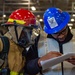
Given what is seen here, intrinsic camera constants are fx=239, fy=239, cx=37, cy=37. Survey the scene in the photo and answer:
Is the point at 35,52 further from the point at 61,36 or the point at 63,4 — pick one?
the point at 63,4

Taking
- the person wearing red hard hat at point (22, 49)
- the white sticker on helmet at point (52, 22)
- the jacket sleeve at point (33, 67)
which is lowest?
the jacket sleeve at point (33, 67)

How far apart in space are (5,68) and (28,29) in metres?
0.53

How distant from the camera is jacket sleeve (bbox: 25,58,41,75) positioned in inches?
84.2

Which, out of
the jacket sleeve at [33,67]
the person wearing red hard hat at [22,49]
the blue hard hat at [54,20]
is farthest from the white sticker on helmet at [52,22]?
the jacket sleeve at [33,67]

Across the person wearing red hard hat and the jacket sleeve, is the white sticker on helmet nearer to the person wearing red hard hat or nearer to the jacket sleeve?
the person wearing red hard hat

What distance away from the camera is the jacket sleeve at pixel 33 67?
7.01 ft

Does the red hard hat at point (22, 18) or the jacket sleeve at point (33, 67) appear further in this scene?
the red hard hat at point (22, 18)

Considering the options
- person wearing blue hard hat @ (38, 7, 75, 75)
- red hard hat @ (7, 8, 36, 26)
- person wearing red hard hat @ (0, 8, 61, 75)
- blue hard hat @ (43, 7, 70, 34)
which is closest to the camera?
person wearing red hard hat @ (0, 8, 61, 75)

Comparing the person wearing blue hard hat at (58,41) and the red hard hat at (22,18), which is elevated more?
the red hard hat at (22,18)

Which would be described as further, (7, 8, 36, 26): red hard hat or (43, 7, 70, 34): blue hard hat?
(7, 8, 36, 26): red hard hat

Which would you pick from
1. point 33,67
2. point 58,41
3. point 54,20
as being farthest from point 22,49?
point 54,20

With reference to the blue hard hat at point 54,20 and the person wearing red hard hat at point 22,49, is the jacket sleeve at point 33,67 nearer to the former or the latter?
the person wearing red hard hat at point 22,49

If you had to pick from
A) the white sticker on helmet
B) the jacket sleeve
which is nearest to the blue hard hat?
the white sticker on helmet

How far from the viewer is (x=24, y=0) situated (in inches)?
350
